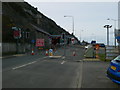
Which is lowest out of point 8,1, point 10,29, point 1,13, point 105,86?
point 105,86

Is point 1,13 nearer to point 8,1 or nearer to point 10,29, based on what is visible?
point 10,29

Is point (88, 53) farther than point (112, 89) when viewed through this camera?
Yes

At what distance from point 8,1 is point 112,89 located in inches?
2101

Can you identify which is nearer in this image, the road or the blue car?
the blue car

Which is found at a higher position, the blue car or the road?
the blue car

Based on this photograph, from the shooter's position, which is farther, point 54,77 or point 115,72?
point 54,77

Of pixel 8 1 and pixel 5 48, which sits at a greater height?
pixel 8 1

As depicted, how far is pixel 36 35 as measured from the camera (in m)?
70.2

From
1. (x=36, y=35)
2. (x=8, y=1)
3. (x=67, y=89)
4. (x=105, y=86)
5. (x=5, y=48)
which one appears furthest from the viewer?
(x=36, y=35)

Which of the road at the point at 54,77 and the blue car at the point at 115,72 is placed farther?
the road at the point at 54,77

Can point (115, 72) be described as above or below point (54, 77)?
above

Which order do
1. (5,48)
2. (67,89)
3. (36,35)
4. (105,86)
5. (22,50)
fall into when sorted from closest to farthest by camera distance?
(67,89)
(105,86)
(5,48)
(22,50)
(36,35)

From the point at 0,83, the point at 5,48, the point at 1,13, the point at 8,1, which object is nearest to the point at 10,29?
the point at 1,13

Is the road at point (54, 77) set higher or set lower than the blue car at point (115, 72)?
lower
